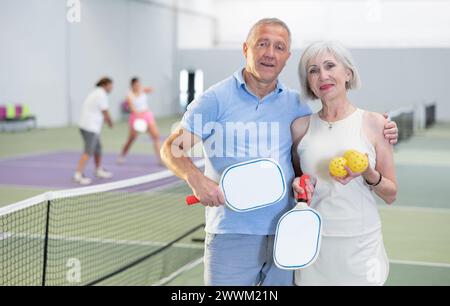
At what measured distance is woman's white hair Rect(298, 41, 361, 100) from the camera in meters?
2.31

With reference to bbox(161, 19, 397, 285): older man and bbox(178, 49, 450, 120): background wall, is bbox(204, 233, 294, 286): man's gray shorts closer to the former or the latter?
bbox(161, 19, 397, 285): older man

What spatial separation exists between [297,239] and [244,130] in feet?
1.41

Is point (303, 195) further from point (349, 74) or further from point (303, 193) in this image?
point (349, 74)

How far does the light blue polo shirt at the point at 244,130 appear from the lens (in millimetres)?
2447

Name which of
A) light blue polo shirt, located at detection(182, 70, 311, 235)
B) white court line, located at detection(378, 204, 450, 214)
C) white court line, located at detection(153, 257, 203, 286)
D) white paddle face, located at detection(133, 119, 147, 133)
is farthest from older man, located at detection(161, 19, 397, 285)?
white paddle face, located at detection(133, 119, 147, 133)

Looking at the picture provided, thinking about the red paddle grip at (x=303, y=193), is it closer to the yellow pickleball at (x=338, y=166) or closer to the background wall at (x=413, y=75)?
the yellow pickleball at (x=338, y=166)

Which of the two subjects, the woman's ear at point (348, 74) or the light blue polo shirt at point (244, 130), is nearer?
the woman's ear at point (348, 74)

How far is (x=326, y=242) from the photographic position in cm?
244

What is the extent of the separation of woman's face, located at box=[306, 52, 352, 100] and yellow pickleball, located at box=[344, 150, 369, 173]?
26 centimetres

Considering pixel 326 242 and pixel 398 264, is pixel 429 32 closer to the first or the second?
pixel 398 264

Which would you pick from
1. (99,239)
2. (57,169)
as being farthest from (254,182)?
(57,169)

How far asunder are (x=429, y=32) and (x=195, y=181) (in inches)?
879

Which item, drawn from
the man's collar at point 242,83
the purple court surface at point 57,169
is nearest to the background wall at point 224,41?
the purple court surface at point 57,169

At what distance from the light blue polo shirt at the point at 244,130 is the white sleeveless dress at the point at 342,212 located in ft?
0.29
